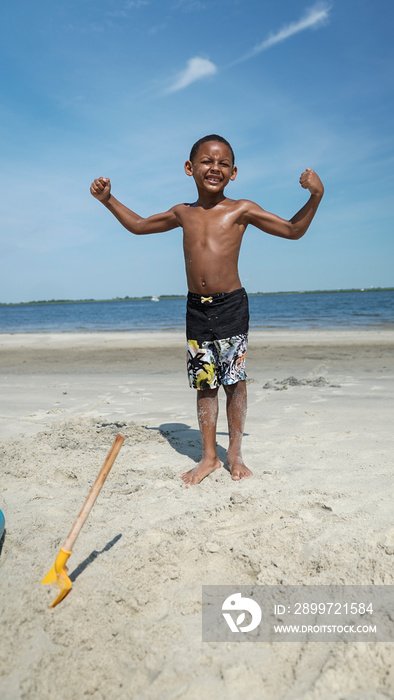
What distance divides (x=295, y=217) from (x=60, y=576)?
7.16 ft

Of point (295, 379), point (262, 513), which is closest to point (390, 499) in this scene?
point (262, 513)

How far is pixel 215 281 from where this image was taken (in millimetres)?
2930

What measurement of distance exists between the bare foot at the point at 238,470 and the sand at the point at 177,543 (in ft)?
0.20

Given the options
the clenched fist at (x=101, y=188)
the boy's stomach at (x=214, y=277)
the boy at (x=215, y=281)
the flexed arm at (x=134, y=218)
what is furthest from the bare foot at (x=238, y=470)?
the clenched fist at (x=101, y=188)

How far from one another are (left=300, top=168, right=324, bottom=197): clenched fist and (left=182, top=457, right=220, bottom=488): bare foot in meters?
1.67

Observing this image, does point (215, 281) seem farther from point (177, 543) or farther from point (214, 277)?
point (177, 543)

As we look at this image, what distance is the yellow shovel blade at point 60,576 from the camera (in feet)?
5.49

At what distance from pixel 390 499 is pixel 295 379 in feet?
12.2

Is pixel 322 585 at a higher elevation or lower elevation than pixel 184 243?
lower

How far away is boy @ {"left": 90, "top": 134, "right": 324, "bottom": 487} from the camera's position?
2916mm

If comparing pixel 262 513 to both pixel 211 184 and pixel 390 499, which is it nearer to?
pixel 390 499

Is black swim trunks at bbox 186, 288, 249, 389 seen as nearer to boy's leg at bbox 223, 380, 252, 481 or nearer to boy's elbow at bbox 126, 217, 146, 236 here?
boy's leg at bbox 223, 380, 252, 481

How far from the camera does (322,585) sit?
1.74 m
